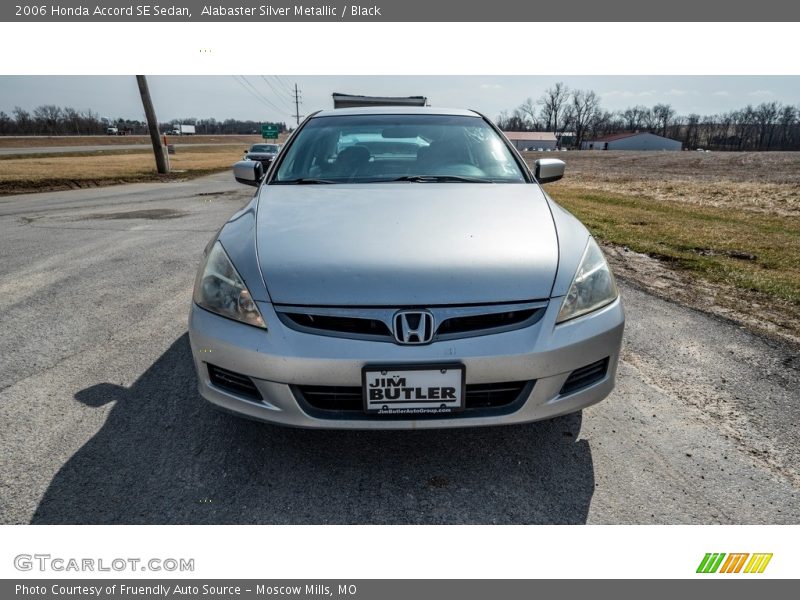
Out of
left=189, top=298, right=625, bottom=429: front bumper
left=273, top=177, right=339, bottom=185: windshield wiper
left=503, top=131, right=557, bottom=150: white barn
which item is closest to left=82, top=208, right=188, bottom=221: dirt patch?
left=273, top=177, right=339, bottom=185: windshield wiper

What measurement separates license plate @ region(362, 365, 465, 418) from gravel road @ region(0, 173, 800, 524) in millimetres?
379

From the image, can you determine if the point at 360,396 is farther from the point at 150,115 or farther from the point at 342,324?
the point at 150,115

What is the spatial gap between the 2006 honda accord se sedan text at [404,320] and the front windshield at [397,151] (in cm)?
75

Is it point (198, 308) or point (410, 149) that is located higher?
point (410, 149)

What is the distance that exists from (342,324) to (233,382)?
0.50 metres

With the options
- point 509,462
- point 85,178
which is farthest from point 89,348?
point 85,178

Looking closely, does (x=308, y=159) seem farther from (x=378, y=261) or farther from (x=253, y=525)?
(x=253, y=525)

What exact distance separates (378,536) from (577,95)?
124 metres

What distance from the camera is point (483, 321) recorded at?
1.98 metres

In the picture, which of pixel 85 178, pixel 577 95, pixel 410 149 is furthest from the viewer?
pixel 577 95

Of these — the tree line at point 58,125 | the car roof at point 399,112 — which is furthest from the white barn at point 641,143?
the car roof at point 399,112

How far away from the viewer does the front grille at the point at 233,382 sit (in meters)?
2.02

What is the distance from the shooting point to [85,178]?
16.3 meters

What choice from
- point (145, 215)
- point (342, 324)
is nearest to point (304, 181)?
point (342, 324)
